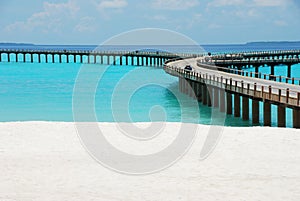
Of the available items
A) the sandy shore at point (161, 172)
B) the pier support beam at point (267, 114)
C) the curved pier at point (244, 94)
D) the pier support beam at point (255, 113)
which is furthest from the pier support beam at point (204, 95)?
the sandy shore at point (161, 172)

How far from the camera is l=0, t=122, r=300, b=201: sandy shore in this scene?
11594 millimetres

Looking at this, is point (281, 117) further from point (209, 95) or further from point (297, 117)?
point (209, 95)

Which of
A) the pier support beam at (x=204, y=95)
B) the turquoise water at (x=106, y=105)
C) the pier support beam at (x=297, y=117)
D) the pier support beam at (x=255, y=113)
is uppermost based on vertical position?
Answer: the pier support beam at (x=297, y=117)

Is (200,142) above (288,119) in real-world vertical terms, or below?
above

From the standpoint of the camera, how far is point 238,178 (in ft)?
42.7

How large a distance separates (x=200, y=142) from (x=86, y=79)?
6594 centimetres

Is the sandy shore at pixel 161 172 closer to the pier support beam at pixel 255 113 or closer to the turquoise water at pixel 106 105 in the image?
the pier support beam at pixel 255 113

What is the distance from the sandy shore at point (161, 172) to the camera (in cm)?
1159

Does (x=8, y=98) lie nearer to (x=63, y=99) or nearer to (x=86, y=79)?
(x=63, y=99)

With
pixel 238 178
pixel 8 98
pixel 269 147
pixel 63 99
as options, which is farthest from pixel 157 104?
pixel 238 178

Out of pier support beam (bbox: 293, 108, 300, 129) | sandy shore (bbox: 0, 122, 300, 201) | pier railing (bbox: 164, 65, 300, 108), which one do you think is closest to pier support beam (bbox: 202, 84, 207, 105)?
pier railing (bbox: 164, 65, 300, 108)

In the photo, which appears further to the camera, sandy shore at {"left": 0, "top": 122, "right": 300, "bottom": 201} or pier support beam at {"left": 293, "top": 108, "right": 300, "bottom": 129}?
pier support beam at {"left": 293, "top": 108, "right": 300, "bottom": 129}

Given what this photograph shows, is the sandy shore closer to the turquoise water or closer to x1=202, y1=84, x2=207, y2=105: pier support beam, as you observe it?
the turquoise water

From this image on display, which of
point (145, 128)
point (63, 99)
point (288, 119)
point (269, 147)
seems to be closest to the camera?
point (269, 147)
